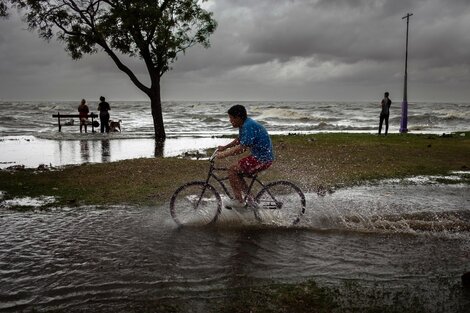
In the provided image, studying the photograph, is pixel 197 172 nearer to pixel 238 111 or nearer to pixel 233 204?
pixel 233 204

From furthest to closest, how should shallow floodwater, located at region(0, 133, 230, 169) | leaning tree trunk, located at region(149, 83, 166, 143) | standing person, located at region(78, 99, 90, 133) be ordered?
standing person, located at region(78, 99, 90, 133)
leaning tree trunk, located at region(149, 83, 166, 143)
shallow floodwater, located at region(0, 133, 230, 169)

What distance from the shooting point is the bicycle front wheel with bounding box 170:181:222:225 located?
7.35 metres

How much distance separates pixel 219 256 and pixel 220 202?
1561 millimetres

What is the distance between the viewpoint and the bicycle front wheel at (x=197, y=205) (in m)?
7.35

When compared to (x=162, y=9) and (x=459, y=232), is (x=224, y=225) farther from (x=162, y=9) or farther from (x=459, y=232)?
(x=162, y=9)

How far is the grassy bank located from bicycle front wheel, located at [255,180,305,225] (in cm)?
275

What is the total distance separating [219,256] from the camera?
5941 millimetres

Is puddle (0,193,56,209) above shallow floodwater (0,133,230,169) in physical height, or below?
below

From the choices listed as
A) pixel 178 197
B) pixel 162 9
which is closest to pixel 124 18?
pixel 162 9

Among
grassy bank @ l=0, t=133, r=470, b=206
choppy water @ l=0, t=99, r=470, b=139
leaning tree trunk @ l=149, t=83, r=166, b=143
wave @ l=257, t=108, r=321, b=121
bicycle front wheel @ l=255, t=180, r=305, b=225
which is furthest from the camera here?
wave @ l=257, t=108, r=321, b=121

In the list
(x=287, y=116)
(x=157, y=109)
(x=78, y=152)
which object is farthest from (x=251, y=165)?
(x=287, y=116)

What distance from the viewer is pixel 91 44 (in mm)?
23578

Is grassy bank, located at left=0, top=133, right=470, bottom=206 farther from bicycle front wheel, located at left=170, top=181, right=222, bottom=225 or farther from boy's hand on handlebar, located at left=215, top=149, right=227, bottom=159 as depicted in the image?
boy's hand on handlebar, located at left=215, top=149, right=227, bottom=159

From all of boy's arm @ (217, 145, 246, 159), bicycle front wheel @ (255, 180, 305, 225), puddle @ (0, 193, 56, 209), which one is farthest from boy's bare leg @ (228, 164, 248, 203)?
puddle @ (0, 193, 56, 209)
